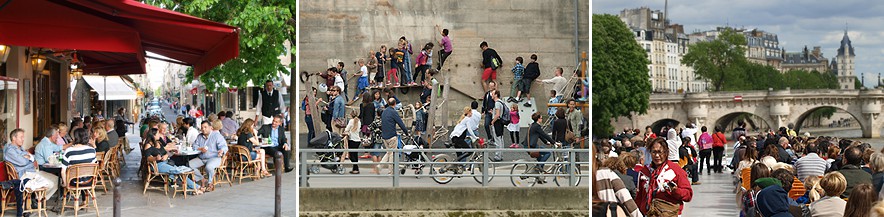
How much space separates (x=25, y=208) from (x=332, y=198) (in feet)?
9.03

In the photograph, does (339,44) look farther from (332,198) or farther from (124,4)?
(332,198)

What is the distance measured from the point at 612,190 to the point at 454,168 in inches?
203

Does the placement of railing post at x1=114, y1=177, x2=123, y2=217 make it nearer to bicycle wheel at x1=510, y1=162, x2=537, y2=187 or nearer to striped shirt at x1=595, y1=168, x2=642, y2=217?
bicycle wheel at x1=510, y1=162, x2=537, y2=187

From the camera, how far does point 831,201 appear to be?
6.55 m

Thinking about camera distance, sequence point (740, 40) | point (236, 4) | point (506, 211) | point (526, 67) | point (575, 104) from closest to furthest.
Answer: point (575, 104) < point (526, 67) < point (506, 211) < point (236, 4) < point (740, 40)

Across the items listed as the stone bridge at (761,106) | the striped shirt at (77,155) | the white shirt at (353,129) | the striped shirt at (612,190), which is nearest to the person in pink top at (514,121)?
the white shirt at (353,129)

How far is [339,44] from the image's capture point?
721cm

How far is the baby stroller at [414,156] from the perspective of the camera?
32.3 ft

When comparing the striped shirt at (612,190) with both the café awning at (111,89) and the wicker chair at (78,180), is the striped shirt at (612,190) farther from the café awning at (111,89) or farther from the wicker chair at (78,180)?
the café awning at (111,89)

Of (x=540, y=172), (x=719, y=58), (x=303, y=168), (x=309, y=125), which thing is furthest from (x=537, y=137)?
(x=719, y=58)

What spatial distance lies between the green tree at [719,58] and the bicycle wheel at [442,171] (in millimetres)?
74207

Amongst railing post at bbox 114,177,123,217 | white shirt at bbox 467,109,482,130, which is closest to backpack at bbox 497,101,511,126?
white shirt at bbox 467,109,482,130

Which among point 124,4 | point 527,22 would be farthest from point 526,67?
point 124,4

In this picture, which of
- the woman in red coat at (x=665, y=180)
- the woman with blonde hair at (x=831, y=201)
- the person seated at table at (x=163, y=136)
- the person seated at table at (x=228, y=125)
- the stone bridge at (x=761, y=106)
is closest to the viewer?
the woman in red coat at (x=665, y=180)
